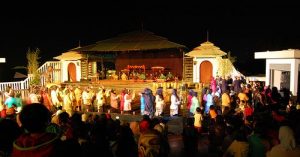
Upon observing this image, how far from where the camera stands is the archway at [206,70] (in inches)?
856

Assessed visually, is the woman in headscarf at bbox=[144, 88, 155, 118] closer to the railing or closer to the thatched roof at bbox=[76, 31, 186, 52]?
the thatched roof at bbox=[76, 31, 186, 52]

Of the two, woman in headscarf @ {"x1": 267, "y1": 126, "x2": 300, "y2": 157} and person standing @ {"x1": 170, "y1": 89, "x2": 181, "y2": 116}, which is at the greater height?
woman in headscarf @ {"x1": 267, "y1": 126, "x2": 300, "y2": 157}

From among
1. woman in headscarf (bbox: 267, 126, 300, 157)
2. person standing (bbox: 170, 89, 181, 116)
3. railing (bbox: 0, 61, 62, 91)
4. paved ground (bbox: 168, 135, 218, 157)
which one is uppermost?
railing (bbox: 0, 61, 62, 91)

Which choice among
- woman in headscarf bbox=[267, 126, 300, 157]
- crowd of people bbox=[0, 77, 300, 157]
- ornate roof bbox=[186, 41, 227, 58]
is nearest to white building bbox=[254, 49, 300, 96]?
crowd of people bbox=[0, 77, 300, 157]

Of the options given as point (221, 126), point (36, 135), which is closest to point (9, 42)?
point (221, 126)

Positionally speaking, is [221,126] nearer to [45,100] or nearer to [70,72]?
[45,100]

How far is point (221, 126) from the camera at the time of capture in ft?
23.2

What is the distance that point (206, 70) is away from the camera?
2183 centimetres

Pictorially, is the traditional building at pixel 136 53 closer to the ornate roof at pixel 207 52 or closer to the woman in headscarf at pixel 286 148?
the ornate roof at pixel 207 52

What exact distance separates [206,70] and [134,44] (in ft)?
18.1

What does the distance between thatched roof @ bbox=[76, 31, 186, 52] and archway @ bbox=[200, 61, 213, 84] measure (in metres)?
2.10

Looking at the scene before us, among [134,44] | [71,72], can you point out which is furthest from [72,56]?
[134,44]

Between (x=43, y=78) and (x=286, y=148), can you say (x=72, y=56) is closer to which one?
(x=43, y=78)

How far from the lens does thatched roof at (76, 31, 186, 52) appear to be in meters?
20.9
